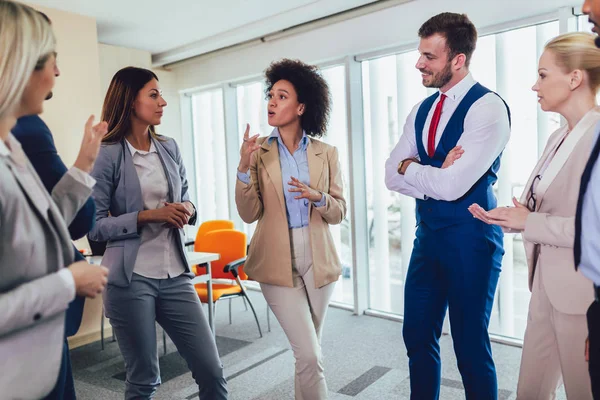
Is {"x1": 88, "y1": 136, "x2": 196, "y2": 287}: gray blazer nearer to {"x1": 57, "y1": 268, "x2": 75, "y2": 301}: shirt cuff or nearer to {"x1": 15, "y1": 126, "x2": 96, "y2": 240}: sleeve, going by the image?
{"x1": 15, "y1": 126, "x2": 96, "y2": 240}: sleeve

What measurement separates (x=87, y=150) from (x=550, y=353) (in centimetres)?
159

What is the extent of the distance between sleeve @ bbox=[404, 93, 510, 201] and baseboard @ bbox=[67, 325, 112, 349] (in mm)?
3351

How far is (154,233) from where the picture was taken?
2115 mm

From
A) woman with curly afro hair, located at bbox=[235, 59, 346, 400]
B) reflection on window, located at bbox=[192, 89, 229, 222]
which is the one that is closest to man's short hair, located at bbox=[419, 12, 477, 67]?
woman with curly afro hair, located at bbox=[235, 59, 346, 400]

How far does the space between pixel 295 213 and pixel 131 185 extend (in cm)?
74

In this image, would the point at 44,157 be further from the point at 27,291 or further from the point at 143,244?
the point at 143,244

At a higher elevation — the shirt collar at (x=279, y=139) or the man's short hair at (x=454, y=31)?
the man's short hair at (x=454, y=31)

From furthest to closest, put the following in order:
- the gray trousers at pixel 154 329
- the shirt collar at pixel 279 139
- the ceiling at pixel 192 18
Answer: the ceiling at pixel 192 18 → the shirt collar at pixel 279 139 → the gray trousers at pixel 154 329

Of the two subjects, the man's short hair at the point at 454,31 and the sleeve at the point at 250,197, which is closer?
the man's short hair at the point at 454,31

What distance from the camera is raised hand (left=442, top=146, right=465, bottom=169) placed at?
2006 mm

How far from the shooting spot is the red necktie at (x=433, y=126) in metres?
2.18

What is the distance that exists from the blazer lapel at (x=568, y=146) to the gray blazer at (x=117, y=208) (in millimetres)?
1526

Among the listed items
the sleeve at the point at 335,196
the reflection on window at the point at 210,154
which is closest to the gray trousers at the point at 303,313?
the sleeve at the point at 335,196

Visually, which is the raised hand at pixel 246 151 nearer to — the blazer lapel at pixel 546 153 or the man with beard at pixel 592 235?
the blazer lapel at pixel 546 153
